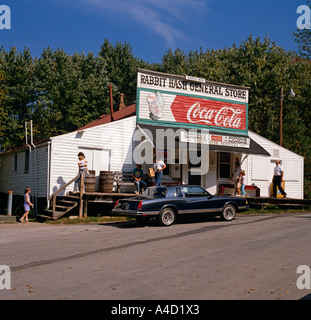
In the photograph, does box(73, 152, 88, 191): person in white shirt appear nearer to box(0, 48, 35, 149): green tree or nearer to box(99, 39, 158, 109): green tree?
box(0, 48, 35, 149): green tree

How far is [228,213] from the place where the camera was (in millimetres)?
15484

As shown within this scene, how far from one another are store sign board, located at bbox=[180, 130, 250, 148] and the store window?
3.38ft

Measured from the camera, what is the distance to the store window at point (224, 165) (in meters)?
22.5

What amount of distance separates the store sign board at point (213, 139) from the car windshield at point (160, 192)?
5.79 meters

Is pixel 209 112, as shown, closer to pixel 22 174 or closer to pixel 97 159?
pixel 97 159

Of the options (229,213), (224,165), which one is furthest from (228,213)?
(224,165)

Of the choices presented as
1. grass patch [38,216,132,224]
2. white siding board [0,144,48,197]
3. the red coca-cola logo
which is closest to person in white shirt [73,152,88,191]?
white siding board [0,144,48,197]

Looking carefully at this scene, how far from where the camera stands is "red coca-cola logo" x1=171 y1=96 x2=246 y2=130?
2136 centimetres

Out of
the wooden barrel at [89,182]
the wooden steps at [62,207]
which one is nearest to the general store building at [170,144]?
the wooden steps at [62,207]

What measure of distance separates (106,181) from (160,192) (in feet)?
14.3

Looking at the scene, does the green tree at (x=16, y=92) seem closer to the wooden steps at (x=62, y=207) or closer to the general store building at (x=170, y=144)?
the general store building at (x=170, y=144)

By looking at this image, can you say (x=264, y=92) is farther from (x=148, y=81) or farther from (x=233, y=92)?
(x=148, y=81)

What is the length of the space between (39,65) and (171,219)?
2679cm

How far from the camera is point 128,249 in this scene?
9656 mm
